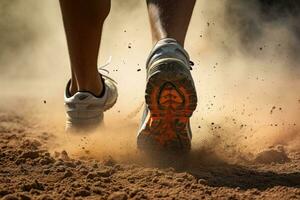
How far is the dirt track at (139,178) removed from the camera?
1817 millimetres

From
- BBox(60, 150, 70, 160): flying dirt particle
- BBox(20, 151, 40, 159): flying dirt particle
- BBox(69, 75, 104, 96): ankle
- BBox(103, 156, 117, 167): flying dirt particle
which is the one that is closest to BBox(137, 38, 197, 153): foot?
BBox(103, 156, 117, 167): flying dirt particle

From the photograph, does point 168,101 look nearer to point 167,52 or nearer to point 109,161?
point 167,52

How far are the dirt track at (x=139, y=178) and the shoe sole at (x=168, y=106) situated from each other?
84 mm

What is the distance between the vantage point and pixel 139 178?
1.97m

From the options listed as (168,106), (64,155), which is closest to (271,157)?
(168,106)

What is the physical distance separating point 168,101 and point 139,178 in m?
0.27

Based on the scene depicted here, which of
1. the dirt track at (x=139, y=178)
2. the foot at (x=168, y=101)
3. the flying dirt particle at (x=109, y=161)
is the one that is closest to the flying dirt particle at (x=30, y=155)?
the dirt track at (x=139, y=178)

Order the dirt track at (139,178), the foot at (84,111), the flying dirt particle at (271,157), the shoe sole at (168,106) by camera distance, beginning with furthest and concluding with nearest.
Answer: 1. the foot at (84,111)
2. the flying dirt particle at (271,157)
3. the shoe sole at (168,106)
4. the dirt track at (139,178)

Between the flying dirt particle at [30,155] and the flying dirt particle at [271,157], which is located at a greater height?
the flying dirt particle at [271,157]

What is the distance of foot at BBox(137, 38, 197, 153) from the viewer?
199 centimetres

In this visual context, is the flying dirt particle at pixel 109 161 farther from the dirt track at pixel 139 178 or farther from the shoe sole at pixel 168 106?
the shoe sole at pixel 168 106

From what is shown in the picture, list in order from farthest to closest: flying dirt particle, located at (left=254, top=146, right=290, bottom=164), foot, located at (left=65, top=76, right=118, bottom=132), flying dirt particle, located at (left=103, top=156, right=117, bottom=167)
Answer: foot, located at (left=65, top=76, right=118, bottom=132), flying dirt particle, located at (left=254, top=146, right=290, bottom=164), flying dirt particle, located at (left=103, top=156, right=117, bottom=167)

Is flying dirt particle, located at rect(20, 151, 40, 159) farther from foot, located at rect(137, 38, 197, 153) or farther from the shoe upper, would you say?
the shoe upper

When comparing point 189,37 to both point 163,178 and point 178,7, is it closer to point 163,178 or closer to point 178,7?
point 178,7
